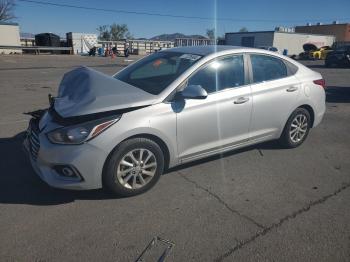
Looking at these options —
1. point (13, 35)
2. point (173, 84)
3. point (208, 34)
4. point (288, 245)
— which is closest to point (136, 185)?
point (173, 84)

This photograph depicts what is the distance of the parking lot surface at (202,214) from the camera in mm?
2818

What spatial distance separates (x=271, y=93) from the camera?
184 inches

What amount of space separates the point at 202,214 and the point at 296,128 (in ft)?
8.62

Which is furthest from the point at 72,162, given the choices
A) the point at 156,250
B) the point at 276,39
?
the point at 276,39

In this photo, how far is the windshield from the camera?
400 cm

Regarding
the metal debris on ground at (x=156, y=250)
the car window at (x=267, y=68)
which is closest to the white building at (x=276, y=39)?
the car window at (x=267, y=68)

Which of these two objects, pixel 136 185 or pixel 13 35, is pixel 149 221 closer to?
pixel 136 185

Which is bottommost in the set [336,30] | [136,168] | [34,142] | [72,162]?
[136,168]

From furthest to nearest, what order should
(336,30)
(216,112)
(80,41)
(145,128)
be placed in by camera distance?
(336,30), (80,41), (216,112), (145,128)

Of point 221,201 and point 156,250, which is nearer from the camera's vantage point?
point 156,250

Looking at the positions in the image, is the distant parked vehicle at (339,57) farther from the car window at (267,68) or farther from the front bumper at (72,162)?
the front bumper at (72,162)

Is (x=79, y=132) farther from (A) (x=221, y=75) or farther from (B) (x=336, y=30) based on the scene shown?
(B) (x=336, y=30)

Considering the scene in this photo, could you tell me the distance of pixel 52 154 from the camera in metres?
3.29

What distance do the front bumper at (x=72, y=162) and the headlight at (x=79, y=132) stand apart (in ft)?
0.18
